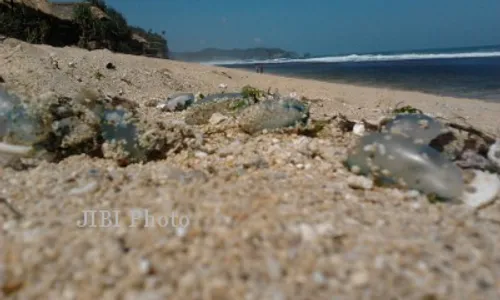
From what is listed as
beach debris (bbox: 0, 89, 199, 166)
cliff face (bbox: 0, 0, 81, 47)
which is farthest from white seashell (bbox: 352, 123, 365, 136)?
cliff face (bbox: 0, 0, 81, 47)

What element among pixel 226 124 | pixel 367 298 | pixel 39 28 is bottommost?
pixel 367 298

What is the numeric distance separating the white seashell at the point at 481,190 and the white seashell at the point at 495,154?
0.18 metres

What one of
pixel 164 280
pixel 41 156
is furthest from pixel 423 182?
pixel 41 156

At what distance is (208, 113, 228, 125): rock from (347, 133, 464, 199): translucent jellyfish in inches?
42.0

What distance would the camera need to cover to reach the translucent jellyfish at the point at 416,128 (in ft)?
5.93

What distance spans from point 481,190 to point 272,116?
3.87 feet

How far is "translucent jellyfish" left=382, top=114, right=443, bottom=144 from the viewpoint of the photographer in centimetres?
181

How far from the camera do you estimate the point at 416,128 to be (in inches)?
73.0

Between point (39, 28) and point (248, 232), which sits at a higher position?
point (39, 28)

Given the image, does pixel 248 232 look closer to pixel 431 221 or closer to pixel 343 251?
pixel 343 251

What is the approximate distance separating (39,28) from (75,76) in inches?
363

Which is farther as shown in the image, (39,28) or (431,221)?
(39,28)

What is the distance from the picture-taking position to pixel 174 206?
53.6 inches

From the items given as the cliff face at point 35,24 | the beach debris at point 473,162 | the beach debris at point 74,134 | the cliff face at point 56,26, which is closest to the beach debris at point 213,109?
the beach debris at point 74,134
